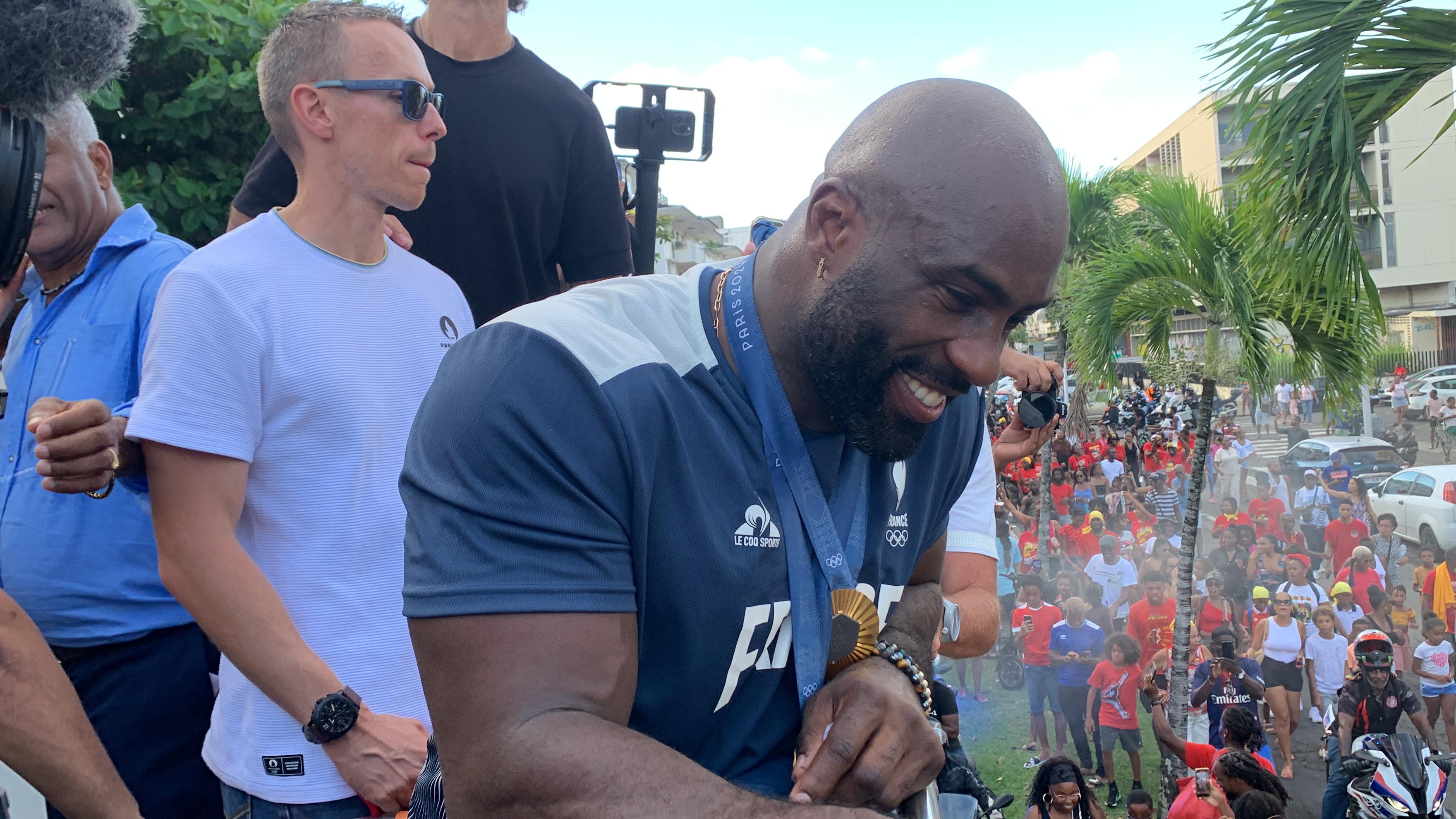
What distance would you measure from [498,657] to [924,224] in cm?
84

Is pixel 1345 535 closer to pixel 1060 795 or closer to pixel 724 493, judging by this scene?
pixel 1060 795

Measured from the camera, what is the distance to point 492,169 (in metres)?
2.94

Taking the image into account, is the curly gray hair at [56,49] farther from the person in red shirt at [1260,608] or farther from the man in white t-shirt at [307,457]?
the person in red shirt at [1260,608]

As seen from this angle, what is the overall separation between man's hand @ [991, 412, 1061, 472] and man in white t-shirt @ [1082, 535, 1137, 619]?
449 inches

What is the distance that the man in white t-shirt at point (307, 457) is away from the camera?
2.06m

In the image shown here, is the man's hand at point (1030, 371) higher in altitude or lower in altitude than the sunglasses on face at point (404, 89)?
lower

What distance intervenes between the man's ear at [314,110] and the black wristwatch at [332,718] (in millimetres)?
1201

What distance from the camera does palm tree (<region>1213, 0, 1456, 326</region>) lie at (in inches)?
278

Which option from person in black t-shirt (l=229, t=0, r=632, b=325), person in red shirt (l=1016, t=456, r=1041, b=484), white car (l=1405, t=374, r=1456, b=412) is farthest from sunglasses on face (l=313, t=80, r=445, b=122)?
white car (l=1405, t=374, r=1456, b=412)

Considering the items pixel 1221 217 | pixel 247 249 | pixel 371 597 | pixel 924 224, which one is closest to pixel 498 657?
pixel 924 224

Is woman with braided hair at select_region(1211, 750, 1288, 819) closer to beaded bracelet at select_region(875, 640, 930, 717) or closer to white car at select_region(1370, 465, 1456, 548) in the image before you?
beaded bracelet at select_region(875, 640, 930, 717)

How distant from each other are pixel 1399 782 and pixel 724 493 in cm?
994

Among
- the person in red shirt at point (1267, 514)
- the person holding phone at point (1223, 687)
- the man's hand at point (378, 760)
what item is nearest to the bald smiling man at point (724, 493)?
the man's hand at point (378, 760)

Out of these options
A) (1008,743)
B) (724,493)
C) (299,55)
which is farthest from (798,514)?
(1008,743)
